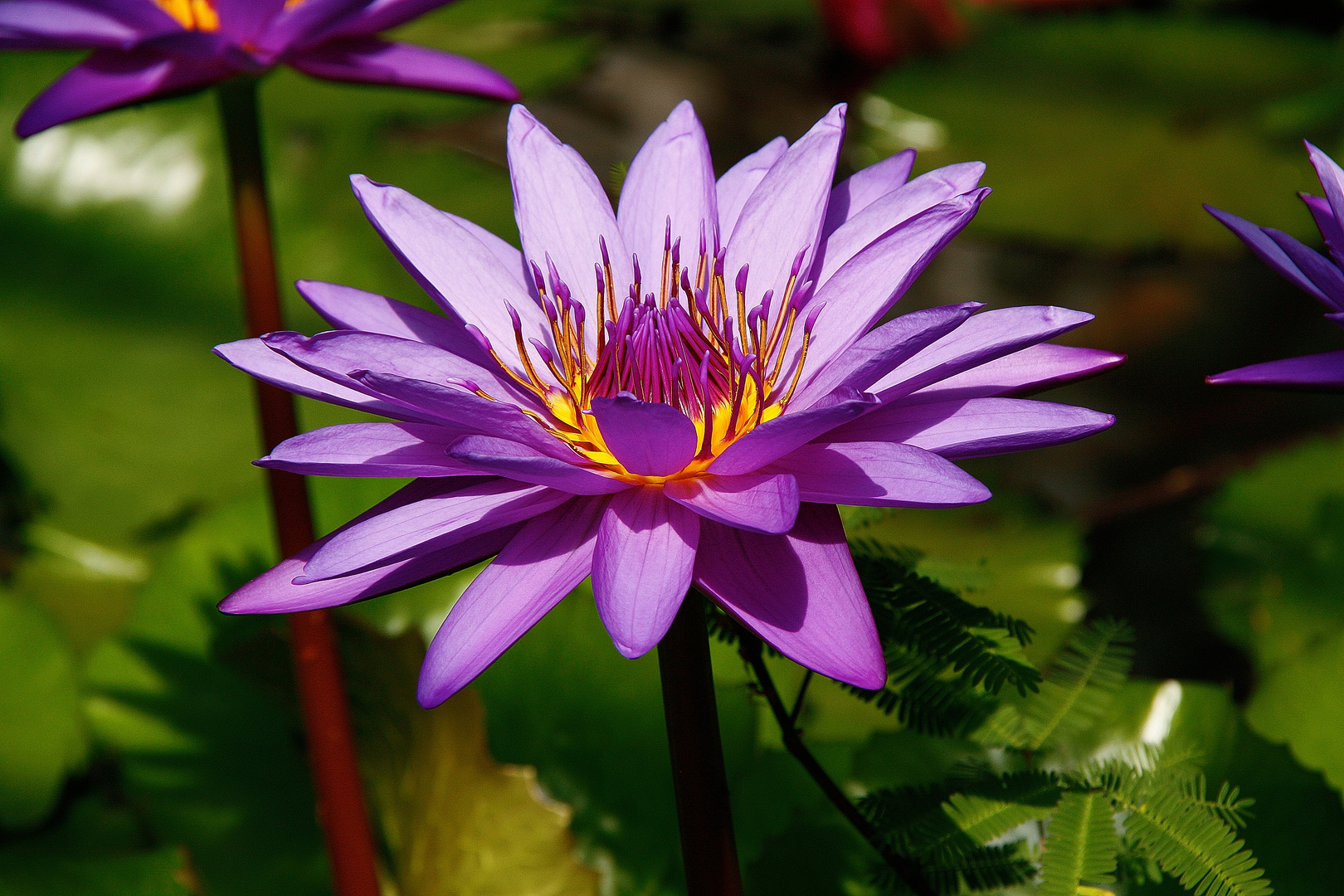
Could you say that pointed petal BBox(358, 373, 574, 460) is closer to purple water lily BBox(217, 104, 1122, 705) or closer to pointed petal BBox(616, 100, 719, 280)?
purple water lily BBox(217, 104, 1122, 705)

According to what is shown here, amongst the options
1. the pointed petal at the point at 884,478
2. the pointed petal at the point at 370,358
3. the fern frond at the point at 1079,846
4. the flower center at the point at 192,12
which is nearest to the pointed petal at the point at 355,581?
the pointed petal at the point at 370,358

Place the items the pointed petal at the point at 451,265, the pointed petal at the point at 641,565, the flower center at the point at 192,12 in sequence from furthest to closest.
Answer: the flower center at the point at 192,12 < the pointed petal at the point at 451,265 < the pointed petal at the point at 641,565

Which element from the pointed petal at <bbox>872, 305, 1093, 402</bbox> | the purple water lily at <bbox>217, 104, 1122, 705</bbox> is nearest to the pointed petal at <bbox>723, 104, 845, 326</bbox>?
the purple water lily at <bbox>217, 104, 1122, 705</bbox>

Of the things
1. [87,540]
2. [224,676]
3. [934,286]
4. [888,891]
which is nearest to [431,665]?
[888,891]

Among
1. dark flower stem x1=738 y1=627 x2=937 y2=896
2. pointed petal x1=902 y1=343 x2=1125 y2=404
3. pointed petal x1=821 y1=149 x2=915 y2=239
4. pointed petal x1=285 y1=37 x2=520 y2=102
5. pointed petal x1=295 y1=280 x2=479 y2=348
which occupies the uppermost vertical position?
pointed petal x1=285 y1=37 x2=520 y2=102

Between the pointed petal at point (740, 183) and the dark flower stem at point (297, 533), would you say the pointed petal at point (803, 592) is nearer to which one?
the pointed petal at point (740, 183)

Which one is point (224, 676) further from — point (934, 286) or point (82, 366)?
point (934, 286)

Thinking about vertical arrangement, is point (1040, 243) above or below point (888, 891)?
above
